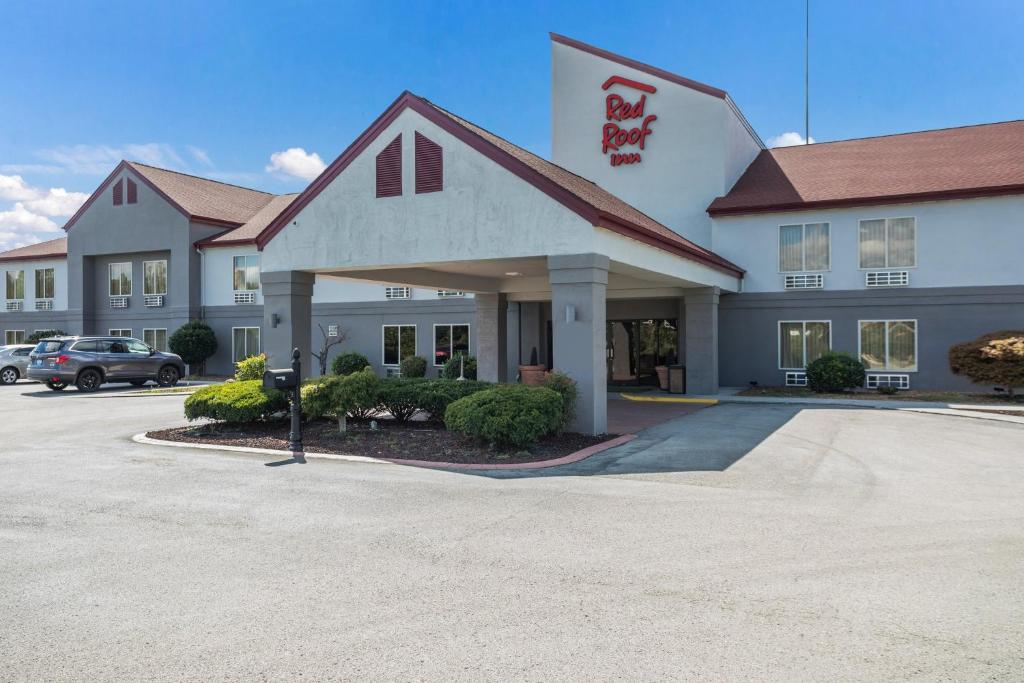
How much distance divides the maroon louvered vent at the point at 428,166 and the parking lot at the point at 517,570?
5.82 metres

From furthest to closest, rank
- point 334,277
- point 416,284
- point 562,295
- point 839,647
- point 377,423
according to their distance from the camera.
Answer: point 416,284
point 334,277
point 377,423
point 562,295
point 839,647

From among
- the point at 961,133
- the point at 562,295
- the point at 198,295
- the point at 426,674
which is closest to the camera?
the point at 426,674

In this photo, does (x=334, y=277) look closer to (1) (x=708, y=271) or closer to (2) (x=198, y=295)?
(1) (x=708, y=271)

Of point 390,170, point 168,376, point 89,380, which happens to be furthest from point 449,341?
point 390,170

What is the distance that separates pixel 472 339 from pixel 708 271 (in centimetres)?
1080

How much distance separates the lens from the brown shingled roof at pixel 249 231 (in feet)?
105

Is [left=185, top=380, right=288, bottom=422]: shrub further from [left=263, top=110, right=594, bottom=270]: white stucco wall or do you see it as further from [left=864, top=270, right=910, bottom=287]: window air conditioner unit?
[left=864, top=270, right=910, bottom=287]: window air conditioner unit

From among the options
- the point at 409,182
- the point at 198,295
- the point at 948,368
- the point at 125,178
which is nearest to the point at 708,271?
the point at 948,368

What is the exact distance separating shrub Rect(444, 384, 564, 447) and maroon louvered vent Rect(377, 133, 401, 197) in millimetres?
4875

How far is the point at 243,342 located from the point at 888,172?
25431 mm

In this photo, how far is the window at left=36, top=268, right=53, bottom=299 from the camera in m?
37.7

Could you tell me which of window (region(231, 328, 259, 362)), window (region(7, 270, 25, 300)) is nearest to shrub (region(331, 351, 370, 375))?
window (region(231, 328, 259, 362))

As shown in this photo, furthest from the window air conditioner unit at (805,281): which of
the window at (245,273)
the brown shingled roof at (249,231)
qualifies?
the window at (245,273)

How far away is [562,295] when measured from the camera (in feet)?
41.9
